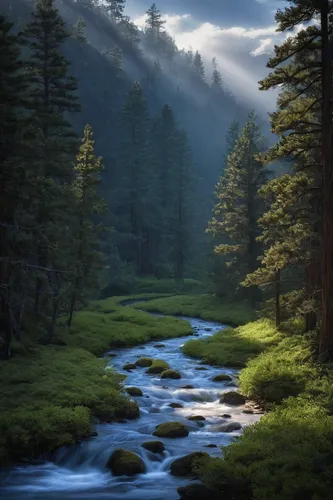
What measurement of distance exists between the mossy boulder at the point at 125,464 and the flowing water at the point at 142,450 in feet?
0.58

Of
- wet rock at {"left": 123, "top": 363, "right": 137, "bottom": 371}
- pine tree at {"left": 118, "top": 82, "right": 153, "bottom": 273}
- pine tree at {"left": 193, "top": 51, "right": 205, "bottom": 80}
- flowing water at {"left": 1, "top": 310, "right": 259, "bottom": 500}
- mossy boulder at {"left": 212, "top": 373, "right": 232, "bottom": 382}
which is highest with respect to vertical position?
pine tree at {"left": 193, "top": 51, "right": 205, "bottom": 80}

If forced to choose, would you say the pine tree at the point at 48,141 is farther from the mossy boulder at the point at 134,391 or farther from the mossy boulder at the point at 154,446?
the mossy boulder at the point at 154,446

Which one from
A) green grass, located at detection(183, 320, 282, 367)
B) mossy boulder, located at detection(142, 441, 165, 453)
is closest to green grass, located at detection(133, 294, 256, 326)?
green grass, located at detection(183, 320, 282, 367)

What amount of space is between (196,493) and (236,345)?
54.8 feet

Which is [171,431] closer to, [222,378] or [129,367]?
[222,378]

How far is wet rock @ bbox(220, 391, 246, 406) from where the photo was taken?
1817 centimetres

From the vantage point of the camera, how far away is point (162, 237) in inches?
3123

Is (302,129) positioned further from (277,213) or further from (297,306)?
(297,306)

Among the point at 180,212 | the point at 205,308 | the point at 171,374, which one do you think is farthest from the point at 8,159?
the point at 180,212

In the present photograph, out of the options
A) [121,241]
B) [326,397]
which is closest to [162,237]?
[121,241]

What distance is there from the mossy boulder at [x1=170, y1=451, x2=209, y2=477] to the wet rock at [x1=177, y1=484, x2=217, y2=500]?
119 cm

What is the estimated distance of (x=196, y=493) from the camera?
34.6 ft

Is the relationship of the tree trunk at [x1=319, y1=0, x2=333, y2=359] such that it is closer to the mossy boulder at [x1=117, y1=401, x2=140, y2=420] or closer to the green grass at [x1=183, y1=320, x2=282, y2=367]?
the mossy boulder at [x1=117, y1=401, x2=140, y2=420]

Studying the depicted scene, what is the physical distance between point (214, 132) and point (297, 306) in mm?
129794
